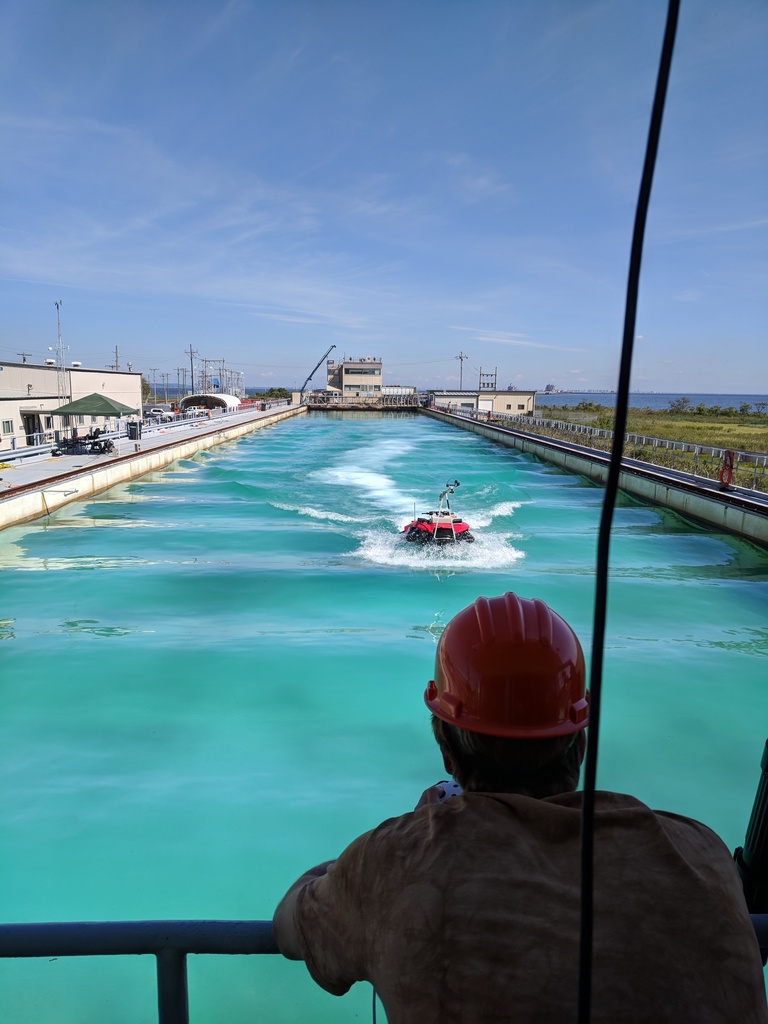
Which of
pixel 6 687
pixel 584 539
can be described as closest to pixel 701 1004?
pixel 6 687

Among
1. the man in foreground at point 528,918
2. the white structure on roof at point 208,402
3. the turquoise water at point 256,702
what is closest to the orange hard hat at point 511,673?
the man in foreground at point 528,918

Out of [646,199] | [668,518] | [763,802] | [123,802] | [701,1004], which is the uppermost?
[646,199]

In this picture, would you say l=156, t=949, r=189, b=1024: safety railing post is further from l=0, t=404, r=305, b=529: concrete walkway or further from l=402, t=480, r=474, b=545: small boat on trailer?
l=0, t=404, r=305, b=529: concrete walkway

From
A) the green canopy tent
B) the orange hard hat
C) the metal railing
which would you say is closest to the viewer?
the metal railing

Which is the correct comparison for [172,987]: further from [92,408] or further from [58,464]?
[92,408]

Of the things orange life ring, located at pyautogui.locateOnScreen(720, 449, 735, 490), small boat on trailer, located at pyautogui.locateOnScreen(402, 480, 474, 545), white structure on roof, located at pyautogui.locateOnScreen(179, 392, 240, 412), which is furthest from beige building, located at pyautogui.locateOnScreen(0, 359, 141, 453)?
white structure on roof, located at pyautogui.locateOnScreen(179, 392, 240, 412)

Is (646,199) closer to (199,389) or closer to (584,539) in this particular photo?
(584,539)
